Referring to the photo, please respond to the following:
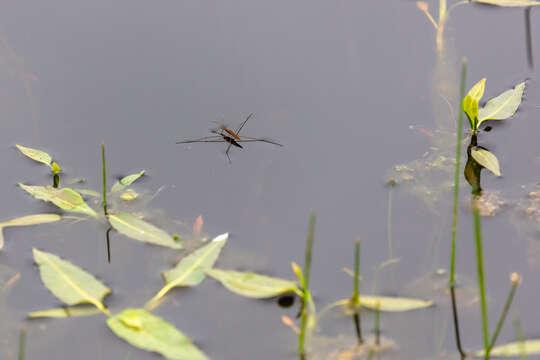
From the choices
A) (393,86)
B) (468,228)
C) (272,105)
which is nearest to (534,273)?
(468,228)

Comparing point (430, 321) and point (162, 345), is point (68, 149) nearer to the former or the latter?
point (162, 345)

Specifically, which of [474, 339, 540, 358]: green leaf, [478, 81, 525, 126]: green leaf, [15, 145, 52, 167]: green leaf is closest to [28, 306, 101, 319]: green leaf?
[15, 145, 52, 167]: green leaf

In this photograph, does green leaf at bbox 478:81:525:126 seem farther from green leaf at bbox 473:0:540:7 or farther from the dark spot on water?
the dark spot on water

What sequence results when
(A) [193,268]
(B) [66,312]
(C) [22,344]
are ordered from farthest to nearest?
(A) [193,268] → (B) [66,312] → (C) [22,344]

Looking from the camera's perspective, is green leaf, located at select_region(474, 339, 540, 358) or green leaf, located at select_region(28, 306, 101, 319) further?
green leaf, located at select_region(28, 306, 101, 319)

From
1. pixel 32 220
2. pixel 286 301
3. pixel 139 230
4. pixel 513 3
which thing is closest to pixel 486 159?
pixel 286 301

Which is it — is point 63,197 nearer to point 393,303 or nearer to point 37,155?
point 37,155
